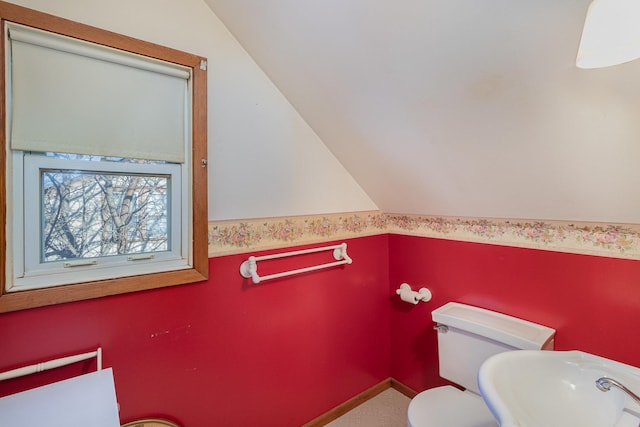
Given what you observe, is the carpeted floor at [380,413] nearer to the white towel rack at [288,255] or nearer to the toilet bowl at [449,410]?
the toilet bowl at [449,410]

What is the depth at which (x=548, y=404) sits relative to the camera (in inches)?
39.2

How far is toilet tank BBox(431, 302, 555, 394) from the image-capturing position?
4.37 ft

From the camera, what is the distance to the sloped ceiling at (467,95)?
2.81ft

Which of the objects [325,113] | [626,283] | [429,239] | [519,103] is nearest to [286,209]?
[325,113]

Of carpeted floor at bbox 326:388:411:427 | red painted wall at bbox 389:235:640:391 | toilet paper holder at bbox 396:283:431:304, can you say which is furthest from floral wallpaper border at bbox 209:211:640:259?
carpeted floor at bbox 326:388:411:427

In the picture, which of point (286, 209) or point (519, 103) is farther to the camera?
point (286, 209)

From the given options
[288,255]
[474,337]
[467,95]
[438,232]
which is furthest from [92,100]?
[474,337]

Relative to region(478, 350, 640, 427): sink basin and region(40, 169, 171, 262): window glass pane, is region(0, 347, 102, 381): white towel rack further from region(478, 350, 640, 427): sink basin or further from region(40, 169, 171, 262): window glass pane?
region(478, 350, 640, 427): sink basin

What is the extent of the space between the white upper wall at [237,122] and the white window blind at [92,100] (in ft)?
0.36

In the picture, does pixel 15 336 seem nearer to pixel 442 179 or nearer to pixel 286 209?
pixel 286 209

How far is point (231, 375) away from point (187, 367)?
0.75 feet

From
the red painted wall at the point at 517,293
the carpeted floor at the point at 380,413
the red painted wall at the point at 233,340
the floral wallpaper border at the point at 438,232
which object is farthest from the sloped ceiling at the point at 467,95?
the carpeted floor at the point at 380,413

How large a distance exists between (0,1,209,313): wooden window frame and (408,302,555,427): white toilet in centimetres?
122

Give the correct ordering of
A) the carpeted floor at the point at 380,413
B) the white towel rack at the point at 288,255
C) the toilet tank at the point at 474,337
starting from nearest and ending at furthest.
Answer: the toilet tank at the point at 474,337
the white towel rack at the point at 288,255
the carpeted floor at the point at 380,413
